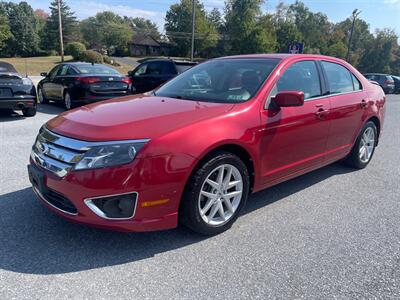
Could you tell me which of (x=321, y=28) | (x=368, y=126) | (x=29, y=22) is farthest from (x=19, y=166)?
(x=321, y=28)

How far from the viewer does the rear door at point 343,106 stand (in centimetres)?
446

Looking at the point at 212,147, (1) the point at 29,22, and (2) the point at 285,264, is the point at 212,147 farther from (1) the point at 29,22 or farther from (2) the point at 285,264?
(1) the point at 29,22

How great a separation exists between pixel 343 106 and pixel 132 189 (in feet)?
9.99

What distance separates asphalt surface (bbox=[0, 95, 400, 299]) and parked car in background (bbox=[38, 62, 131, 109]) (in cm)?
589

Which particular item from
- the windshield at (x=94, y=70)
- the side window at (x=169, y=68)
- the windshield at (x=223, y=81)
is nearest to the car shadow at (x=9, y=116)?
the windshield at (x=94, y=70)

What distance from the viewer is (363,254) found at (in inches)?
120

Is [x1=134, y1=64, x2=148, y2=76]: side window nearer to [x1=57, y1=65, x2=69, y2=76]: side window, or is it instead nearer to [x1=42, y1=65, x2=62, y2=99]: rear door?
[x1=57, y1=65, x2=69, y2=76]: side window

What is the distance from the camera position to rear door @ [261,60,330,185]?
3.60 metres

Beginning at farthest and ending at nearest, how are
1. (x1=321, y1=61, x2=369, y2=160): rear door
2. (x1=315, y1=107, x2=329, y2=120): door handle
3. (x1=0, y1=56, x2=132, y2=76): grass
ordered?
(x1=0, y1=56, x2=132, y2=76): grass → (x1=321, y1=61, x2=369, y2=160): rear door → (x1=315, y1=107, x2=329, y2=120): door handle

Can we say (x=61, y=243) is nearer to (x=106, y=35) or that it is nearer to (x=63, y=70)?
(x=63, y=70)

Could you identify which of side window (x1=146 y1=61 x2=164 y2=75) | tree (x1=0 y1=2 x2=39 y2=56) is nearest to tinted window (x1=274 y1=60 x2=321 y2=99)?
side window (x1=146 y1=61 x2=164 y2=75)

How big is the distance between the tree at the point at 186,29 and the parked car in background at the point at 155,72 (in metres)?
69.9

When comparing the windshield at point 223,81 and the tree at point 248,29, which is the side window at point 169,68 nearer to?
the windshield at point 223,81

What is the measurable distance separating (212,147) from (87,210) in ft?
3.59
